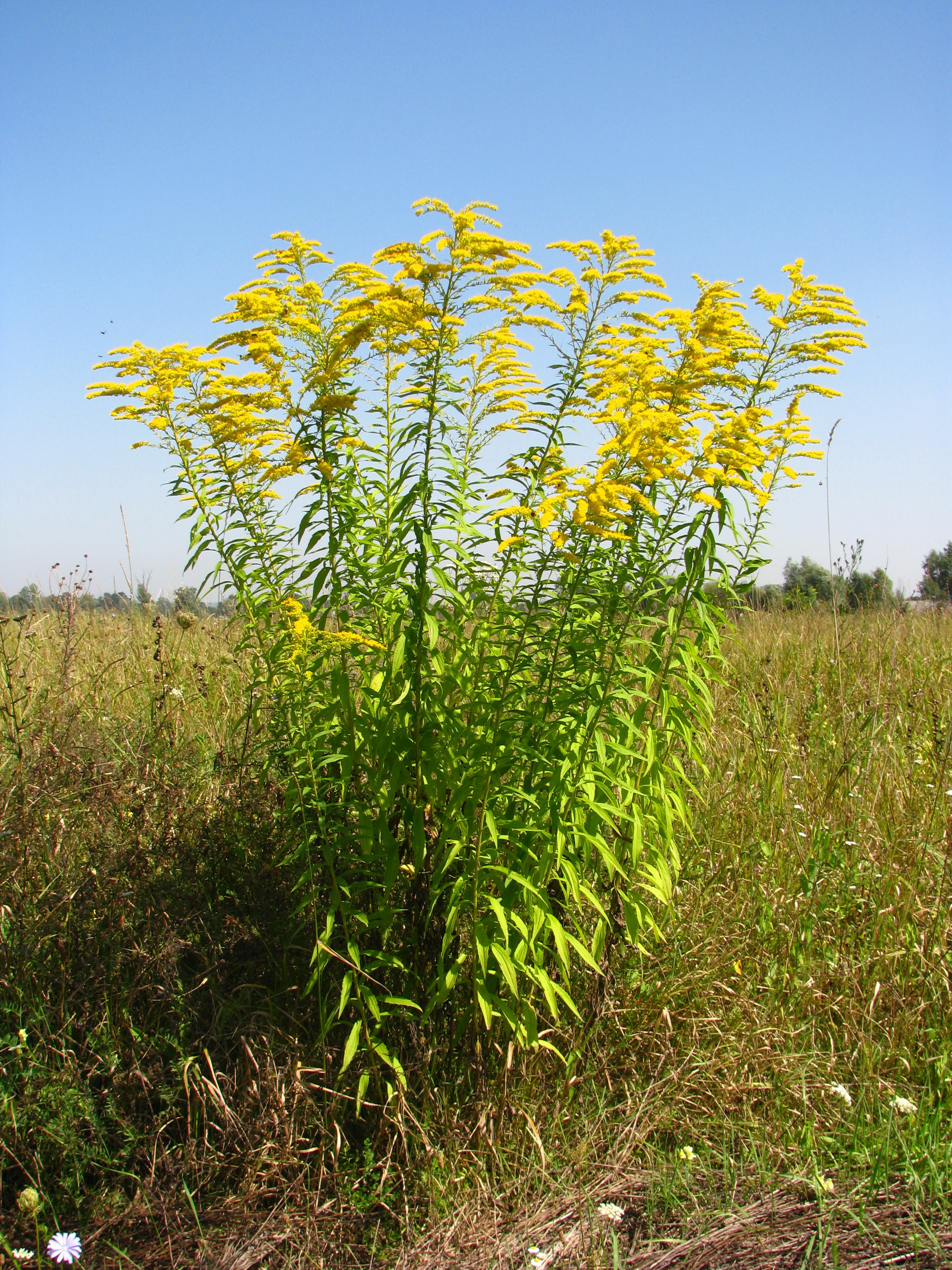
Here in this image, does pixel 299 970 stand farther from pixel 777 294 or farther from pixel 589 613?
pixel 777 294

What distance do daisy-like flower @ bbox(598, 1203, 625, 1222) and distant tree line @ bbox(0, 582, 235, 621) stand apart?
12.9 feet

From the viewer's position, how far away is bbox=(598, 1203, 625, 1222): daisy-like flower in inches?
93.0

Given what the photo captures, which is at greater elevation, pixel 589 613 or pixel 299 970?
pixel 589 613

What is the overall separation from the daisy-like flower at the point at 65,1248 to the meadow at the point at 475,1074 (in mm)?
121

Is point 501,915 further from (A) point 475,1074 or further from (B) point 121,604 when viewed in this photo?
(B) point 121,604

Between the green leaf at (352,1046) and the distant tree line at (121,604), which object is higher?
the distant tree line at (121,604)

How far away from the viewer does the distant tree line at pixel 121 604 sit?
6270 mm

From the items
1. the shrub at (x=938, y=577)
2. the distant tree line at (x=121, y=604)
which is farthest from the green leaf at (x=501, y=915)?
the shrub at (x=938, y=577)

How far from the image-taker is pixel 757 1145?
267 centimetres

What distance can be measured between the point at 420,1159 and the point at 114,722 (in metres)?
3.00

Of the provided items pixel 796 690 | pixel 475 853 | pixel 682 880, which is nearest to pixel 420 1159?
pixel 475 853

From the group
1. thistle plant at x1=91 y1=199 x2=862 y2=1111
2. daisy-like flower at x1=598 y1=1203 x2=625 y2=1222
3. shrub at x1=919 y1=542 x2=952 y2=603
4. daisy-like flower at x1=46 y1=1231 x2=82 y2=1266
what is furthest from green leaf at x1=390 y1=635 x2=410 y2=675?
shrub at x1=919 y1=542 x2=952 y2=603

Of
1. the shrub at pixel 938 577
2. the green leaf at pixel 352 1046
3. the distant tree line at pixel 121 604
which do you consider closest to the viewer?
the green leaf at pixel 352 1046

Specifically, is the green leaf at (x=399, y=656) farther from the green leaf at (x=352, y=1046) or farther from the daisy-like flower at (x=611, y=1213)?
the daisy-like flower at (x=611, y=1213)
